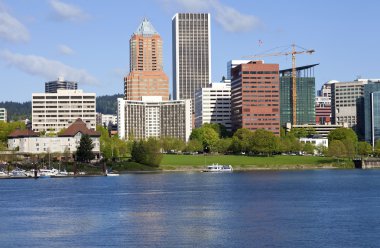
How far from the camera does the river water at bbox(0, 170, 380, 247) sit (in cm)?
6481

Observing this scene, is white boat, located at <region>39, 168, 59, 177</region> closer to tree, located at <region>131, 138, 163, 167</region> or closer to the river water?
tree, located at <region>131, 138, 163, 167</region>

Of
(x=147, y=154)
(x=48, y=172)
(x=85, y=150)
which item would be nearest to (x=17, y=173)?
(x=48, y=172)

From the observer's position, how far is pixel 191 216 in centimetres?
8138

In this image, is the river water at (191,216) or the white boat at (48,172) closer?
the river water at (191,216)

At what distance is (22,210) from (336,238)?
3868cm

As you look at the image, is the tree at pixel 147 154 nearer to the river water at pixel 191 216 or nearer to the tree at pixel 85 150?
the tree at pixel 85 150

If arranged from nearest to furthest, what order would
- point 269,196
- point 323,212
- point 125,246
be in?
1. point 125,246
2. point 323,212
3. point 269,196

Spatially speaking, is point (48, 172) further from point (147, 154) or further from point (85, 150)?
point (147, 154)

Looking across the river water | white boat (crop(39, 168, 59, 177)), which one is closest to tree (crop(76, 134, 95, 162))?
white boat (crop(39, 168, 59, 177))

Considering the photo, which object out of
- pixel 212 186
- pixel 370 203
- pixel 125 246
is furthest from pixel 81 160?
pixel 125 246

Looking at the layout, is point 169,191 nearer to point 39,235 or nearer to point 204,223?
point 204,223

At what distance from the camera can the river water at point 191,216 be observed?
6481 cm

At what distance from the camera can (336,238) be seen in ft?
214

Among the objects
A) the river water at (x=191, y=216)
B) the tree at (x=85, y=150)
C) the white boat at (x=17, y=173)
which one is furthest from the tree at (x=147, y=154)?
the river water at (x=191, y=216)
